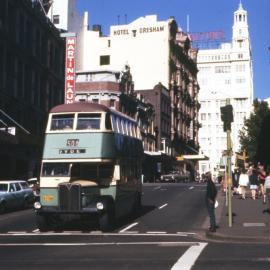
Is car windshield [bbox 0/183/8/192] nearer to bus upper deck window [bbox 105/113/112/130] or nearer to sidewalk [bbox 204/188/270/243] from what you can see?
bus upper deck window [bbox 105/113/112/130]

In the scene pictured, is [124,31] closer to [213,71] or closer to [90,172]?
[90,172]

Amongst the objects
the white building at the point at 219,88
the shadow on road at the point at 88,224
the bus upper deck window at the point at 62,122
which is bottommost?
the shadow on road at the point at 88,224

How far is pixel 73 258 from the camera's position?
477 inches

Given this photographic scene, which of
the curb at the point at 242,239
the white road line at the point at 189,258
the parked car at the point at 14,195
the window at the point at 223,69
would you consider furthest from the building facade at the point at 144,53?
the window at the point at 223,69

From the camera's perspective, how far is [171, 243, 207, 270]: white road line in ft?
35.2

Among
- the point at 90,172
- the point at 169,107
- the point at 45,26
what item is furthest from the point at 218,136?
the point at 90,172

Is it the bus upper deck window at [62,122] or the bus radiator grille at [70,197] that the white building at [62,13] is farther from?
the bus radiator grille at [70,197]

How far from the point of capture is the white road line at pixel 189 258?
35.2 ft

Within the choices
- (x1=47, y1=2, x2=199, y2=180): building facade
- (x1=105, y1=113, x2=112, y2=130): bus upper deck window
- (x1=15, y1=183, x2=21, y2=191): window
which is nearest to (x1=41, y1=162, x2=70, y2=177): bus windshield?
(x1=105, y1=113, x2=112, y2=130): bus upper deck window

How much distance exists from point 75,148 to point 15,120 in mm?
25293

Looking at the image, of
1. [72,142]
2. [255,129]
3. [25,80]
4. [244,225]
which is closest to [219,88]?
[255,129]

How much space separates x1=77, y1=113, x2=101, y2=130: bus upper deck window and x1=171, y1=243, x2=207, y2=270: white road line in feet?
22.1

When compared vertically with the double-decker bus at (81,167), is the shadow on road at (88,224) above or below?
below

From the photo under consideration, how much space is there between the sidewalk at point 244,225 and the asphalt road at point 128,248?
0.68 meters
